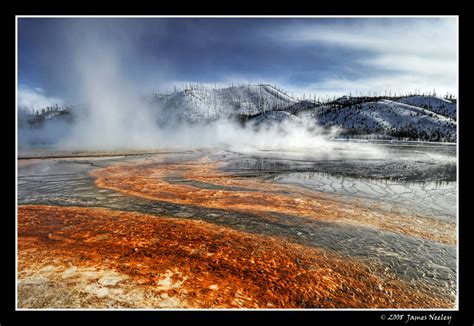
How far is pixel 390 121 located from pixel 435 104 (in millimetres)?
34643

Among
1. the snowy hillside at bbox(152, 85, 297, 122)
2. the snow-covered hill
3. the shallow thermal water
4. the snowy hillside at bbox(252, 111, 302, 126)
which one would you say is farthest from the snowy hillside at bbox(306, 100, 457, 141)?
the shallow thermal water

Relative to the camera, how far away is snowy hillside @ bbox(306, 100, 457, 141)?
5957 cm

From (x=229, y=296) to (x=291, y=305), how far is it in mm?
780

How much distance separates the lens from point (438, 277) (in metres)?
3.83

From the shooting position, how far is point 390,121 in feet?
240

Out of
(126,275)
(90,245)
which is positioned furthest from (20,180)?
(126,275)

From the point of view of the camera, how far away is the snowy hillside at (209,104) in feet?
463

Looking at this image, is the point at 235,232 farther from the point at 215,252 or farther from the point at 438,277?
the point at 438,277

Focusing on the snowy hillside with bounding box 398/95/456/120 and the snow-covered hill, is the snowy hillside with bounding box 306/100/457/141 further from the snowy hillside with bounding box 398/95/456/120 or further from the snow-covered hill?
the snowy hillside with bounding box 398/95/456/120

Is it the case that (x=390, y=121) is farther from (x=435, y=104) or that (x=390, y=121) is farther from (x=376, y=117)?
(x=435, y=104)

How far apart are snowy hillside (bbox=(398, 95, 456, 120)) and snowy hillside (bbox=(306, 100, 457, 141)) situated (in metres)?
15.9

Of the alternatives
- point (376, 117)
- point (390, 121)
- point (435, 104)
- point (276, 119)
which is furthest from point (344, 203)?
point (435, 104)
